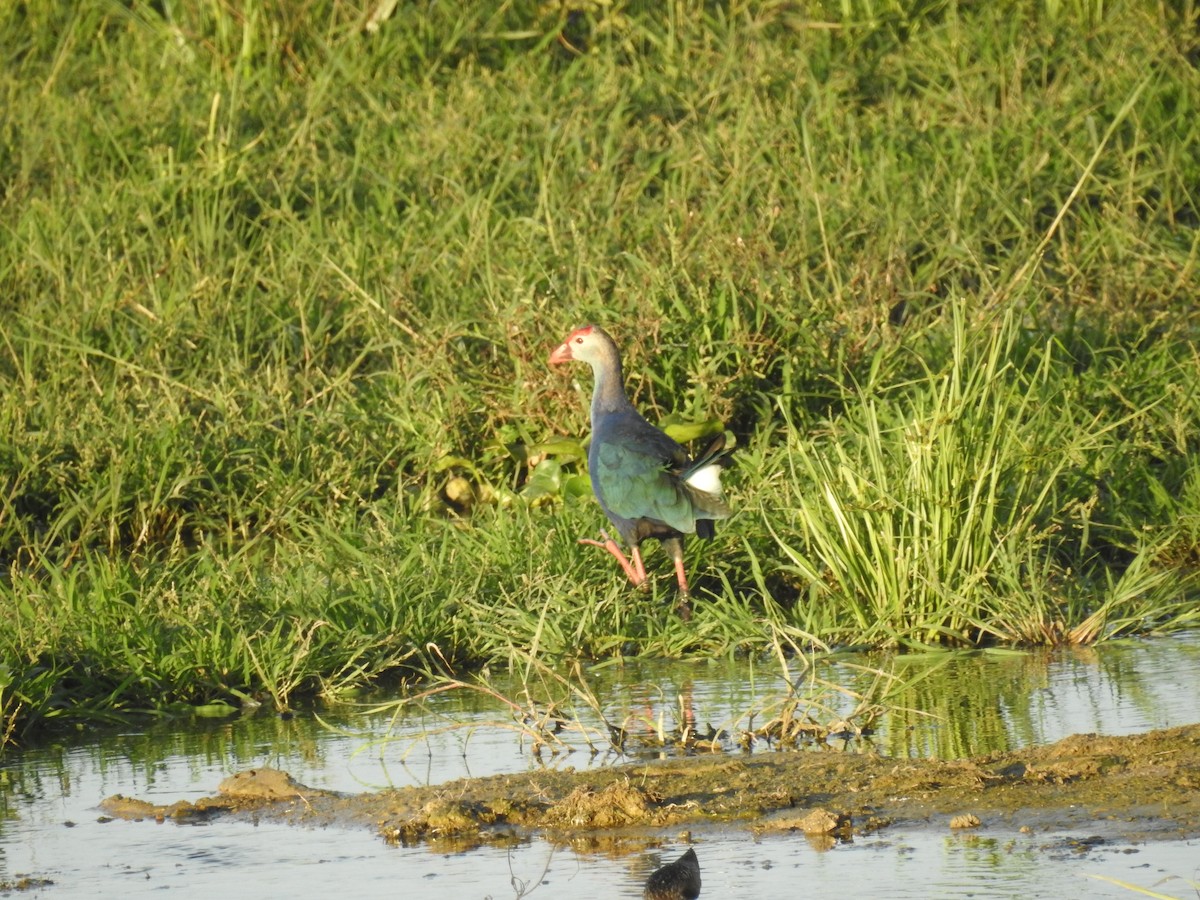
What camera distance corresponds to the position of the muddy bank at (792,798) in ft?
14.0

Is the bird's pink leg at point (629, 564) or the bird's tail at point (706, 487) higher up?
the bird's tail at point (706, 487)

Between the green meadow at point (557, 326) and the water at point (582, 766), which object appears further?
the green meadow at point (557, 326)

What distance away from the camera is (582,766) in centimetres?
502

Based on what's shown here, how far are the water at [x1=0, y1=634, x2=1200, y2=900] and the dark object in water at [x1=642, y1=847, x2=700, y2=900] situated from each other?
0.12 feet

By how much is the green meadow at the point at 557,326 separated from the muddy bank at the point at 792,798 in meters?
1.07

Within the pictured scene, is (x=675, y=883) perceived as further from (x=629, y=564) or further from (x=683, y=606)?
(x=629, y=564)

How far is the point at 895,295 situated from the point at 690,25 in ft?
10.6

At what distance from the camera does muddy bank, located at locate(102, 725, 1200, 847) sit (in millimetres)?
4281

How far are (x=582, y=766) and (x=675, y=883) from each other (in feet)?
3.82

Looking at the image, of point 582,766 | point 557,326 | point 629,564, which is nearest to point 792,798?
point 582,766

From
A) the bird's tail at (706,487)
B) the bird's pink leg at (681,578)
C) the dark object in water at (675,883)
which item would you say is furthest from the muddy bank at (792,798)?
the bird's pink leg at (681,578)

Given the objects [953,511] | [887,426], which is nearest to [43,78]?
[887,426]

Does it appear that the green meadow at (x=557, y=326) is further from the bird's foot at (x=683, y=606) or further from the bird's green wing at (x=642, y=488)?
the bird's green wing at (x=642, y=488)

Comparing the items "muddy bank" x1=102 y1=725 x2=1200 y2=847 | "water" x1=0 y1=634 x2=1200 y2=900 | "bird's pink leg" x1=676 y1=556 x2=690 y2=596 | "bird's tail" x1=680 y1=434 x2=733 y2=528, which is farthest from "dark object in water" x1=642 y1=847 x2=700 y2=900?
"bird's pink leg" x1=676 y1=556 x2=690 y2=596
